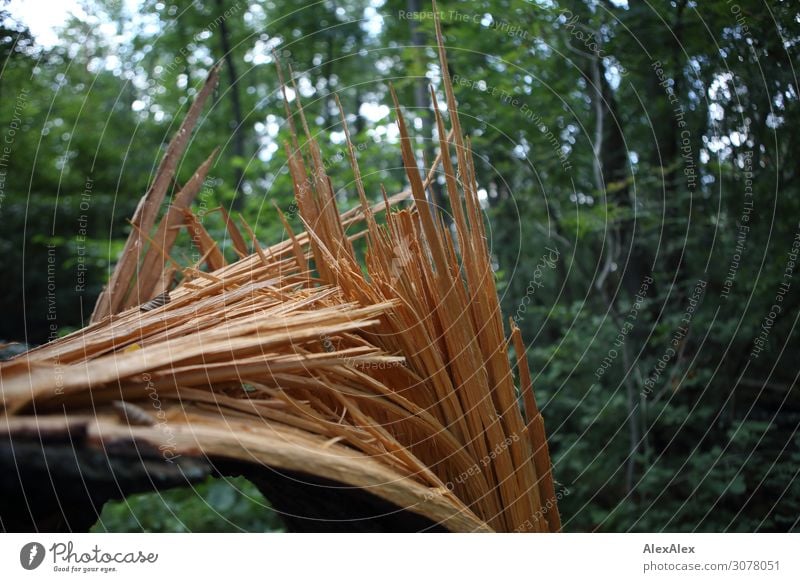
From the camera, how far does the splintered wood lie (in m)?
0.60

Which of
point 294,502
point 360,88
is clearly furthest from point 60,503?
point 360,88

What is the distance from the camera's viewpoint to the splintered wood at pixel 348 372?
23.8 inches

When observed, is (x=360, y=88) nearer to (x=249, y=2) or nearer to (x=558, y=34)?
(x=249, y=2)

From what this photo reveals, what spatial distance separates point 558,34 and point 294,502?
6.74ft

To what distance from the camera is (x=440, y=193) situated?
97.3 inches

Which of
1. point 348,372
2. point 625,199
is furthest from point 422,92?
point 348,372

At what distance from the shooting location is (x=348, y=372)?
2.35 ft

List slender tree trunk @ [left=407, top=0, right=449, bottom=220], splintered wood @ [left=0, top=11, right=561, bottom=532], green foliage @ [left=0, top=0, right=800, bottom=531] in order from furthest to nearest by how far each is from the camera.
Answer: slender tree trunk @ [left=407, top=0, right=449, bottom=220], green foliage @ [left=0, top=0, right=800, bottom=531], splintered wood @ [left=0, top=11, right=561, bottom=532]
